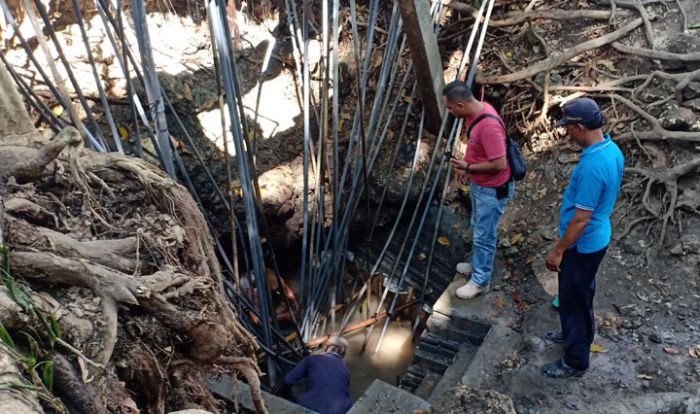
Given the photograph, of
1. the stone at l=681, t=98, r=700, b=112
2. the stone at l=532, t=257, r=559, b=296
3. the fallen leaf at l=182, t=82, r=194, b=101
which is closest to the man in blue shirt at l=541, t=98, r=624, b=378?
the stone at l=532, t=257, r=559, b=296

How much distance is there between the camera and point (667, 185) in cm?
364

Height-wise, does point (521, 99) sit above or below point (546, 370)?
above

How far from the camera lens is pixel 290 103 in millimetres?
4945

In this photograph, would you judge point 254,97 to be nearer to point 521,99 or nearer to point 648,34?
point 521,99

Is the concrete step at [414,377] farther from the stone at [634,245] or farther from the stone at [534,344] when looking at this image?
the stone at [634,245]

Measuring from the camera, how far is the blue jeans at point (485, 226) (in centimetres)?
327

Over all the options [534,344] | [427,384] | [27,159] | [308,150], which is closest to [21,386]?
[27,159]

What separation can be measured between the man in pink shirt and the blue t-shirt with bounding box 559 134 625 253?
61 cm

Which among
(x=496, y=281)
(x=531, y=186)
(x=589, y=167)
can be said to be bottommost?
(x=496, y=281)

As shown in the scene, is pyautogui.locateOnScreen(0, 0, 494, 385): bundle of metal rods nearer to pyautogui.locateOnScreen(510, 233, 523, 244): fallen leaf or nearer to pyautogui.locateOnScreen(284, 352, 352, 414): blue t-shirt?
pyautogui.locateOnScreen(284, 352, 352, 414): blue t-shirt

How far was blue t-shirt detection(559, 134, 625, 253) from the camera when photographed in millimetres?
2330

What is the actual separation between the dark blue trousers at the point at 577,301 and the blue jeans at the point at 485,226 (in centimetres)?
66

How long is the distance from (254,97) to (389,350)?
2666 millimetres

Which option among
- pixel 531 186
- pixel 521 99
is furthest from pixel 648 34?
pixel 531 186
